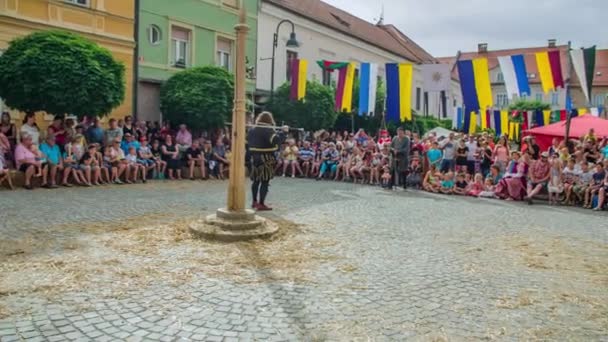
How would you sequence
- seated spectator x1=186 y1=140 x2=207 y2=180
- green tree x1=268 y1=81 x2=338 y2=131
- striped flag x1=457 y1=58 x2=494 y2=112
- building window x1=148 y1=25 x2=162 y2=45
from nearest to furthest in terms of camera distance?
seated spectator x1=186 y1=140 x2=207 y2=180 < striped flag x1=457 y1=58 x2=494 y2=112 < building window x1=148 y1=25 x2=162 y2=45 < green tree x1=268 y1=81 x2=338 y2=131

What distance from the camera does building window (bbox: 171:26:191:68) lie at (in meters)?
21.0

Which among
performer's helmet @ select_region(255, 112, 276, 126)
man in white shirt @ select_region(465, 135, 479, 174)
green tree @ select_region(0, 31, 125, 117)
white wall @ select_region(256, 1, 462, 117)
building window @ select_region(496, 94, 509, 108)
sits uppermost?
building window @ select_region(496, 94, 509, 108)

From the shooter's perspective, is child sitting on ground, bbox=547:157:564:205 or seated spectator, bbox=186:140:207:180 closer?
child sitting on ground, bbox=547:157:564:205

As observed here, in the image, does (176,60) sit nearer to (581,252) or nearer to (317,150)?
(317,150)

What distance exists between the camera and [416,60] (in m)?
45.9

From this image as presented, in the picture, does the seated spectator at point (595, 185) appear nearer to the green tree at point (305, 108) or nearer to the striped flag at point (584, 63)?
the striped flag at point (584, 63)

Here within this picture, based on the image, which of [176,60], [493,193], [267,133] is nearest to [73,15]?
[176,60]

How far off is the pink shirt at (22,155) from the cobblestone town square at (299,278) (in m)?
2.36

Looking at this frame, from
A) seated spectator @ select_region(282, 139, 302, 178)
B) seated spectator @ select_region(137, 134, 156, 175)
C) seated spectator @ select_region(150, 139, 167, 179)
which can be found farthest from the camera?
seated spectator @ select_region(282, 139, 302, 178)

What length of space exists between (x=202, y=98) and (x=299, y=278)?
13037 millimetres

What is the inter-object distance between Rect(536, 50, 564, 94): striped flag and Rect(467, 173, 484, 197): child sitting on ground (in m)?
3.90

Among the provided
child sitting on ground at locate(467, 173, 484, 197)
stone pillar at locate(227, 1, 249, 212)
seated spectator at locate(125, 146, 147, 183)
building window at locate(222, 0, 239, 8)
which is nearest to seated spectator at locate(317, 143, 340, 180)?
child sitting on ground at locate(467, 173, 484, 197)

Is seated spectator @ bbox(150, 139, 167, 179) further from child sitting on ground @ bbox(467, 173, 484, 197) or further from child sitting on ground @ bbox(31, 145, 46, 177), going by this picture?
child sitting on ground @ bbox(467, 173, 484, 197)

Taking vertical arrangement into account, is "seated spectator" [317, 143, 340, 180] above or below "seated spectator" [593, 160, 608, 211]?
above
